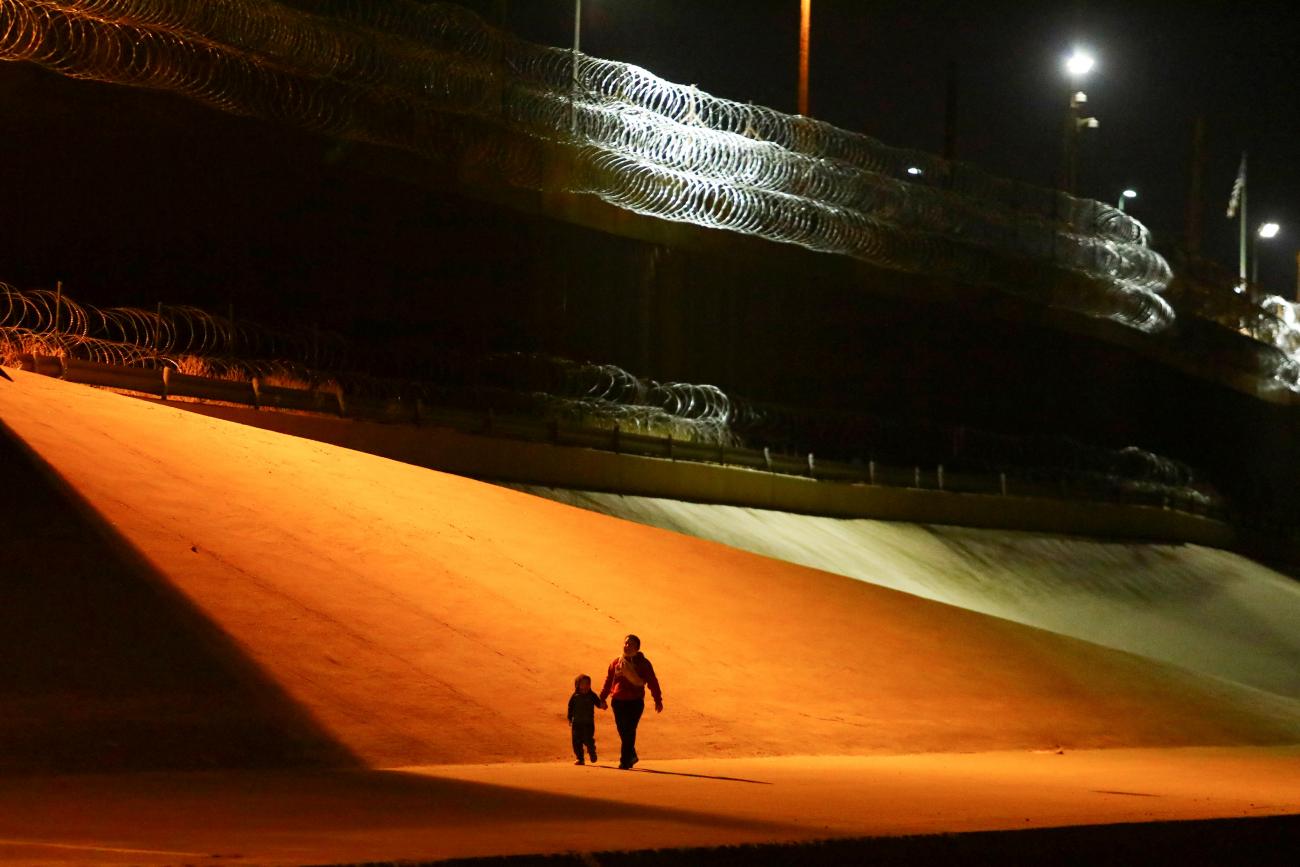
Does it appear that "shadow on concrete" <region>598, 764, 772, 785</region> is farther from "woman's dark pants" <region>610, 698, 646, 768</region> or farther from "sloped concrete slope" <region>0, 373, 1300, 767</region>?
"sloped concrete slope" <region>0, 373, 1300, 767</region>

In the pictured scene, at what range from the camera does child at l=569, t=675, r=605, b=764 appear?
1096cm

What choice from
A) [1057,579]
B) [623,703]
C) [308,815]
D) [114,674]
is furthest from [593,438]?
[308,815]

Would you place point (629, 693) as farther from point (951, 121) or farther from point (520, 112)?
point (951, 121)

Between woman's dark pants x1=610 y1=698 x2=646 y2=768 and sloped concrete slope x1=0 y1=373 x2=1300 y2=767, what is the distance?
63 cm

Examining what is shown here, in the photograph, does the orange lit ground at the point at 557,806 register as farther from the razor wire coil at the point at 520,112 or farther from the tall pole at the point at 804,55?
the tall pole at the point at 804,55

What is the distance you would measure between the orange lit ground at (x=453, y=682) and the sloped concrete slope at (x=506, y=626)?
0.04 m

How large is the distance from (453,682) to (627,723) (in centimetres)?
143

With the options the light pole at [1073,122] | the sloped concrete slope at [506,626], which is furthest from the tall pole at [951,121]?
the sloped concrete slope at [506,626]

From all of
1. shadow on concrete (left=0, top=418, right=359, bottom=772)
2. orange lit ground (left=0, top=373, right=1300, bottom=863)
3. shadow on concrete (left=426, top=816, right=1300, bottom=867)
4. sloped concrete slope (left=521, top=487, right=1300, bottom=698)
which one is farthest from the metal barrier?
shadow on concrete (left=426, top=816, right=1300, bottom=867)

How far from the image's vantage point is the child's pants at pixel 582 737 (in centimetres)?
1109

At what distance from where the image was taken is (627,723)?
11.1m

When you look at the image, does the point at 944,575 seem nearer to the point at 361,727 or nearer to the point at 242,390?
the point at 242,390

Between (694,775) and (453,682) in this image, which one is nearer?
(694,775)

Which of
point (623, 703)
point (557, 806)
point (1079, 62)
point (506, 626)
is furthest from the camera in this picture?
point (1079, 62)
